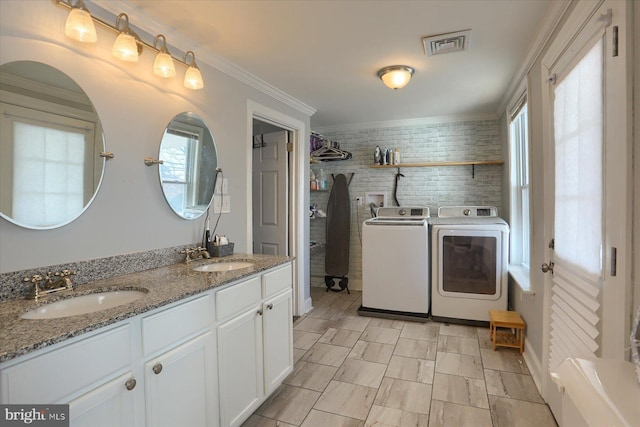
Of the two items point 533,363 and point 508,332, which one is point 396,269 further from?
point 533,363

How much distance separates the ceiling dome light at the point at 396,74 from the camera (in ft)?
8.31

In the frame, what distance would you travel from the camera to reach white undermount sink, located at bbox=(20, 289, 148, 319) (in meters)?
1.24

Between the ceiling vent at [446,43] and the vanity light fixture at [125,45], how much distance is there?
1.71 m

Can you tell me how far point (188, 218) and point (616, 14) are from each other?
227 cm

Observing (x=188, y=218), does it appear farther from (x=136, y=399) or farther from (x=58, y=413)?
(x=58, y=413)

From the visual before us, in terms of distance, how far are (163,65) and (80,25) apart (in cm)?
43

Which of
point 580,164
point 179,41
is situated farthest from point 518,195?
point 179,41

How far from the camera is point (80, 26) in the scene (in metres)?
1.40

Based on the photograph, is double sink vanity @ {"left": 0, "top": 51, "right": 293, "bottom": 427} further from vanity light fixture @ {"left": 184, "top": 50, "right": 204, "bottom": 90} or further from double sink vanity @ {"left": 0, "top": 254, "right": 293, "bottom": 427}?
vanity light fixture @ {"left": 184, "top": 50, "right": 204, "bottom": 90}

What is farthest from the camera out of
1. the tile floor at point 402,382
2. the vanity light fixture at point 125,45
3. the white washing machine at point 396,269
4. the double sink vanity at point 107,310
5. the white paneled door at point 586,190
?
the white washing machine at point 396,269

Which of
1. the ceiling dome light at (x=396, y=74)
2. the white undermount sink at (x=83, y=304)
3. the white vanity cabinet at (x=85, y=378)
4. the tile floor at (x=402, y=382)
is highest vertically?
the ceiling dome light at (x=396, y=74)

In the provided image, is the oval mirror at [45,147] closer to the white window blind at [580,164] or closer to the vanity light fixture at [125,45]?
the vanity light fixture at [125,45]

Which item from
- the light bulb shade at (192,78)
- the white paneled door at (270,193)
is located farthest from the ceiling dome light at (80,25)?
the white paneled door at (270,193)

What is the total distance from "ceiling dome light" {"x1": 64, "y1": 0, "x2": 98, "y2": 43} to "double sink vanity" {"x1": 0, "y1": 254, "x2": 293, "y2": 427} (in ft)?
3.68
